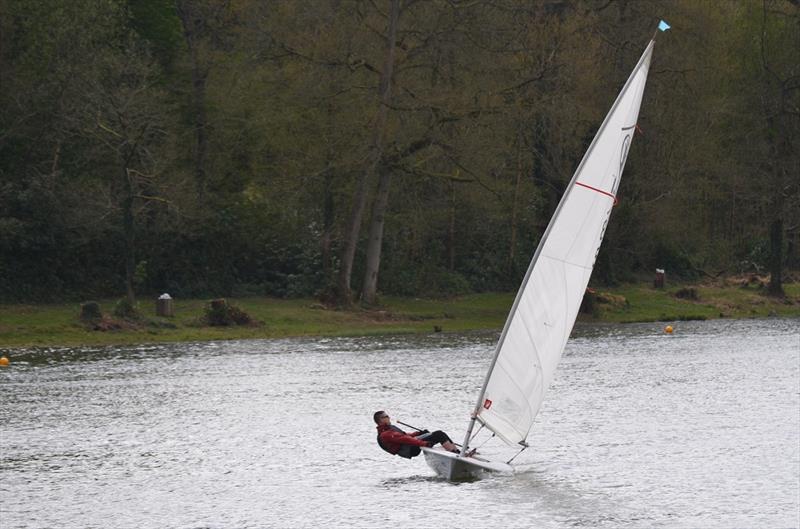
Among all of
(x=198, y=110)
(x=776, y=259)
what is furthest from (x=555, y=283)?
(x=776, y=259)

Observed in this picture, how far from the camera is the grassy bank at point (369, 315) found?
46.8 m

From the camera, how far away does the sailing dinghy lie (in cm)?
2441

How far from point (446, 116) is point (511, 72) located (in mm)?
5356

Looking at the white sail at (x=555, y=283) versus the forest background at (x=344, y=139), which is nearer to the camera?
the white sail at (x=555, y=283)

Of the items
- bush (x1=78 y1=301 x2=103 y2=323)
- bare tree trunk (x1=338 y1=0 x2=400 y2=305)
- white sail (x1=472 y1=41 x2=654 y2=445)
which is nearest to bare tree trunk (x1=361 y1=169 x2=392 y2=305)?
bare tree trunk (x1=338 y1=0 x2=400 y2=305)

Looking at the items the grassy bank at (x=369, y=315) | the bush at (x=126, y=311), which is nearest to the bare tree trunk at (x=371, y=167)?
the grassy bank at (x=369, y=315)

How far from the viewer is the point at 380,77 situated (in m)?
55.8

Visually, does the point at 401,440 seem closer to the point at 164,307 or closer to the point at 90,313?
the point at 90,313

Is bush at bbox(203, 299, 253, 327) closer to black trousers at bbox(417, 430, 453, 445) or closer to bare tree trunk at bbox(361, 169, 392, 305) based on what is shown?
bare tree trunk at bbox(361, 169, 392, 305)

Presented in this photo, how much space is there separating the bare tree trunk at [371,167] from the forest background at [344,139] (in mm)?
104

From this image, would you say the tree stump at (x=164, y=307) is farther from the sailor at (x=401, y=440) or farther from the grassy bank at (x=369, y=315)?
the sailor at (x=401, y=440)

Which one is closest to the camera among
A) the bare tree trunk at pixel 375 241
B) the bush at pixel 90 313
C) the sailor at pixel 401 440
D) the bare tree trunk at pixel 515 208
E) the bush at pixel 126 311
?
the sailor at pixel 401 440

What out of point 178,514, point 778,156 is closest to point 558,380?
point 178,514

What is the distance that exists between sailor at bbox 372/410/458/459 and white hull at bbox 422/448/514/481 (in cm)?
19
